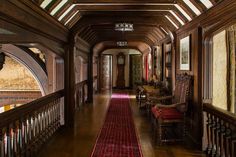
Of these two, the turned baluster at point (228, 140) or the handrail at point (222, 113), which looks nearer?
the handrail at point (222, 113)

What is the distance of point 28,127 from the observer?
4.30 m

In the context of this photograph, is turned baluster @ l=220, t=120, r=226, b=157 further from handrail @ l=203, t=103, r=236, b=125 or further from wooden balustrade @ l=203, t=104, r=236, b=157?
handrail @ l=203, t=103, r=236, b=125

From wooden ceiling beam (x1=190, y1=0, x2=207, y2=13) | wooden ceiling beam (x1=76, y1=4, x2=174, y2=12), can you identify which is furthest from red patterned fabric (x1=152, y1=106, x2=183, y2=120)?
wooden ceiling beam (x1=76, y1=4, x2=174, y2=12)

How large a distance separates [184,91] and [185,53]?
865 millimetres

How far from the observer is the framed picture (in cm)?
577

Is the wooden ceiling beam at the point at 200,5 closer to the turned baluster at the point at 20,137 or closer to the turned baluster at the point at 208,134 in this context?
the turned baluster at the point at 208,134

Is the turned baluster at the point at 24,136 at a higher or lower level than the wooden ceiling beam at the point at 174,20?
lower

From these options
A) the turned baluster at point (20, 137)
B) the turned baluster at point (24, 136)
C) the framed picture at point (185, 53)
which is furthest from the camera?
the framed picture at point (185, 53)

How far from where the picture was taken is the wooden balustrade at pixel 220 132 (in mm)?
3601

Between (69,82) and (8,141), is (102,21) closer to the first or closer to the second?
(69,82)

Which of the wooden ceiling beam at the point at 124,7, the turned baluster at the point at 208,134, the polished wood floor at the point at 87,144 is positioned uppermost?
the wooden ceiling beam at the point at 124,7

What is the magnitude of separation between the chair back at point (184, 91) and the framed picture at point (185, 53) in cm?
23

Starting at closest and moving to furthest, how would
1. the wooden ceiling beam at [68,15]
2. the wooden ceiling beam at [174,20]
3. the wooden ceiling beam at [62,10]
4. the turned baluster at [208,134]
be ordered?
the turned baluster at [208,134]
the wooden ceiling beam at [62,10]
the wooden ceiling beam at [68,15]
the wooden ceiling beam at [174,20]

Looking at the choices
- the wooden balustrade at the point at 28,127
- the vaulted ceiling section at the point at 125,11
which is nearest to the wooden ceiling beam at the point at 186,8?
the vaulted ceiling section at the point at 125,11
